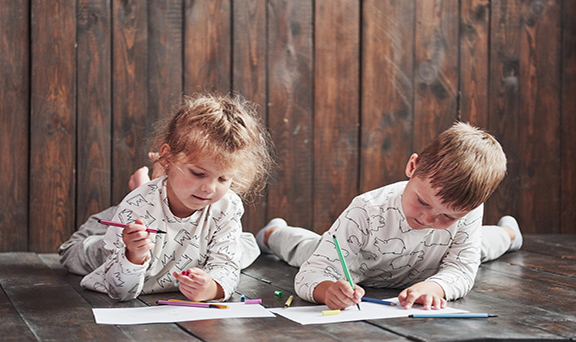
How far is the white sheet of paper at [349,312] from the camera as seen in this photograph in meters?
1.27

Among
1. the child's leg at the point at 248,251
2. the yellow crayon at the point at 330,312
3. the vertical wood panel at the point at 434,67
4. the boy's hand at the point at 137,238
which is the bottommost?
the child's leg at the point at 248,251

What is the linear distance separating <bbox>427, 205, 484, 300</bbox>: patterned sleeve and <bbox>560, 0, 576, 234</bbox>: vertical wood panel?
1.32m

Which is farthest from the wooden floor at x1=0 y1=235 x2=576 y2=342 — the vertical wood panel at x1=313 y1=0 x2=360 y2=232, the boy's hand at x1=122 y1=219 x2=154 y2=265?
the vertical wood panel at x1=313 y1=0 x2=360 y2=232

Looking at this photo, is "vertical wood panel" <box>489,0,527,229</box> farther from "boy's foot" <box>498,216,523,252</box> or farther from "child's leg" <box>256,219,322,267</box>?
"child's leg" <box>256,219,322,267</box>

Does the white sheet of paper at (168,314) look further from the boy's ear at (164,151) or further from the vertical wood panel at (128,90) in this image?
the vertical wood panel at (128,90)

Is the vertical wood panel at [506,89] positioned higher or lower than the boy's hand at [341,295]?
higher

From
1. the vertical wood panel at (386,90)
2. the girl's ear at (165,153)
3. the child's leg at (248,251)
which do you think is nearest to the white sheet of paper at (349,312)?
the girl's ear at (165,153)

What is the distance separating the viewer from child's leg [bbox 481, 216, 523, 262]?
81.8 inches

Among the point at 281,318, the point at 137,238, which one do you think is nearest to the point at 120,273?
the point at 137,238

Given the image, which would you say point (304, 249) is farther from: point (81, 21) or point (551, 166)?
point (551, 166)

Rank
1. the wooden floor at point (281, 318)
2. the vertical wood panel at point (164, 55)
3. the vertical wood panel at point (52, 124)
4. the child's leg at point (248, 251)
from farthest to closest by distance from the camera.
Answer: the vertical wood panel at point (164, 55), the vertical wood panel at point (52, 124), the child's leg at point (248, 251), the wooden floor at point (281, 318)

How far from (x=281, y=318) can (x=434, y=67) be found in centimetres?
157

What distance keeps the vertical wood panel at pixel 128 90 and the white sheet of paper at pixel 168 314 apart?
0.99 metres

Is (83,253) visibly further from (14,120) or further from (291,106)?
(291,106)
